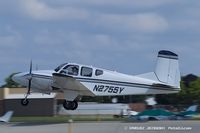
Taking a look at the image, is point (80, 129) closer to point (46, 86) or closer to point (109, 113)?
point (46, 86)

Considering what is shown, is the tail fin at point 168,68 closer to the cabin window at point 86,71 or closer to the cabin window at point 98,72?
the cabin window at point 98,72

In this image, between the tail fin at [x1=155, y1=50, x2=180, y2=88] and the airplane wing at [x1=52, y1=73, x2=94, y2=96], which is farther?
the tail fin at [x1=155, y1=50, x2=180, y2=88]

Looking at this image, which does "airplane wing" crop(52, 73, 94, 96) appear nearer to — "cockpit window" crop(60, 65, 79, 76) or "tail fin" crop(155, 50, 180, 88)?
"cockpit window" crop(60, 65, 79, 76)

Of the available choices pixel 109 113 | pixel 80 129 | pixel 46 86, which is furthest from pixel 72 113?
pixel 80 129

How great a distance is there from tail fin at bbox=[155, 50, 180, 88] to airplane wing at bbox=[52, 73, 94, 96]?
420 cm

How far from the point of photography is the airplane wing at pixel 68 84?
34.9 metres

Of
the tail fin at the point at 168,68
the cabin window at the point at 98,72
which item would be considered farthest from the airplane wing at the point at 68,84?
the tail fin at the point at 168,68

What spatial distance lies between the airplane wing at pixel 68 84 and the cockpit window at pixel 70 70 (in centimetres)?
44

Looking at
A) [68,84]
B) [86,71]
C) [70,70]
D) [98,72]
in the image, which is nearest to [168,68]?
[98,72]

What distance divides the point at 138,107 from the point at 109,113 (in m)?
14.7

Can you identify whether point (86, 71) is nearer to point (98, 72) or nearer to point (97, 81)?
point (98, 72)

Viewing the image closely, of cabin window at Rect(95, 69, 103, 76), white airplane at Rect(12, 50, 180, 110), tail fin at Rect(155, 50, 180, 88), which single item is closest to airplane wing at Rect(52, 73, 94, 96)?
white airplane at Rect(12, 50, 180, 110)

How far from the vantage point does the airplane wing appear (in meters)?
34.9

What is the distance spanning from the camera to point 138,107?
6888 centimetres
